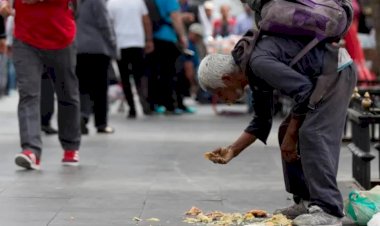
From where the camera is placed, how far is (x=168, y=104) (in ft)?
60.7

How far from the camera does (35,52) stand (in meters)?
10.2

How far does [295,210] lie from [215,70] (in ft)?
3.64

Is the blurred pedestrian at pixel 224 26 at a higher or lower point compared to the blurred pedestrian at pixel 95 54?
lower

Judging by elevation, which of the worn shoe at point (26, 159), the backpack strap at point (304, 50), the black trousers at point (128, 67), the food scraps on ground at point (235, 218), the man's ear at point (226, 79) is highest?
the backpack strap at point (304, 50)

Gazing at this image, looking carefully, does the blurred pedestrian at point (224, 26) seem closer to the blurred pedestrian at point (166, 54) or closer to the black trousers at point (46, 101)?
the blurred pedestrian at point (166, 54)

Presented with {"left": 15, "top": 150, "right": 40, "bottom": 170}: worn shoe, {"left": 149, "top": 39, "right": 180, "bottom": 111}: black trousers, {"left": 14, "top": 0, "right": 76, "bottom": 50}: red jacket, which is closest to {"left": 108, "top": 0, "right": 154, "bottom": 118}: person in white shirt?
{"left": 149, "top": 39, "right": 180, "bottom": 111}: black trousers

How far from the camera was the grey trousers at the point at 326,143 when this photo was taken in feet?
22.5

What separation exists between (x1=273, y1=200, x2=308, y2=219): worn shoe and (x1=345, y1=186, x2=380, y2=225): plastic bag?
0.27 metres

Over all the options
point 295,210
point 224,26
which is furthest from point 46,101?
point 224,26

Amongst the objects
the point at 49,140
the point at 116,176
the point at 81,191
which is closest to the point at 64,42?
the point at 116,176

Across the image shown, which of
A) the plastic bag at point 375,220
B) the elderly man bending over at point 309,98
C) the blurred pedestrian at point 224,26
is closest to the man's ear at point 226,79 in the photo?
the elderly man bending over at point 309,98

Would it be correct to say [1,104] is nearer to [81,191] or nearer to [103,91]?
[103,91]

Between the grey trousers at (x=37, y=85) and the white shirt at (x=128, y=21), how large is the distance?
22.0ft

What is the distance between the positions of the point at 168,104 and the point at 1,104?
4.34 metres
